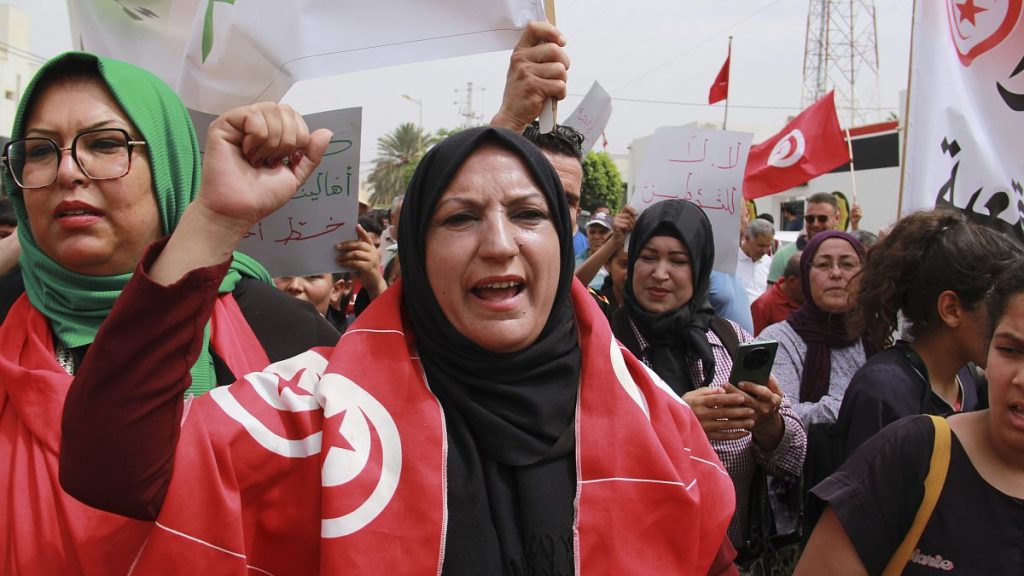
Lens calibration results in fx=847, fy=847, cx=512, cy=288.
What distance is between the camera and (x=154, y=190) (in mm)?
1805

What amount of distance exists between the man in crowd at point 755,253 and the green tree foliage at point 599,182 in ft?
85.1

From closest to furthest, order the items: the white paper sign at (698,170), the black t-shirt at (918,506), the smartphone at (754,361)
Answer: the black t-shirt at (918,506) < the smartphone at (754,361) < the white paper sign at (698,170)

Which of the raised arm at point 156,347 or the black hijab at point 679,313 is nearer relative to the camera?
the raised arm at point 156,347

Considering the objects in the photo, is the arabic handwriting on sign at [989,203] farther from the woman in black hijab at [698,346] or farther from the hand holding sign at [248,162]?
the hand holding sign at [248,162]

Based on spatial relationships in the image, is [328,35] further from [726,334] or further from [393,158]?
[393,158]

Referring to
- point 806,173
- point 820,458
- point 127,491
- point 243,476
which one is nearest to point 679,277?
point 820,458

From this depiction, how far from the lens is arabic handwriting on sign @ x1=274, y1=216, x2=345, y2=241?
2.76m

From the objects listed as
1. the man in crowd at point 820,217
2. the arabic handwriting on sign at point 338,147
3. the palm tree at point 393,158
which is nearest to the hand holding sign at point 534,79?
the arabic handwriting on sign at point 338,147

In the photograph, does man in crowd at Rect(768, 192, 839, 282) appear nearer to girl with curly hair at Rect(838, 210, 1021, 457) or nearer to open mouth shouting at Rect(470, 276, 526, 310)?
girl with curly hair at Rect(838, 210, 1021, 457)

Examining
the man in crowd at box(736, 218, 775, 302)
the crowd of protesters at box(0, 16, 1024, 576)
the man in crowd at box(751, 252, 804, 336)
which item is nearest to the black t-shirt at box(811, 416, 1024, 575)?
the crowd of protesters at box(0, 16, 1024, 576)

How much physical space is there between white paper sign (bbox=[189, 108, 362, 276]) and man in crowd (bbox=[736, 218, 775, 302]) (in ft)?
18.5

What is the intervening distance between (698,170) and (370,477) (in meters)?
4.00

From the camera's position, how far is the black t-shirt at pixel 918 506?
1876 mm

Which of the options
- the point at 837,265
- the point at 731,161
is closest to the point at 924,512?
the point at 837,265
